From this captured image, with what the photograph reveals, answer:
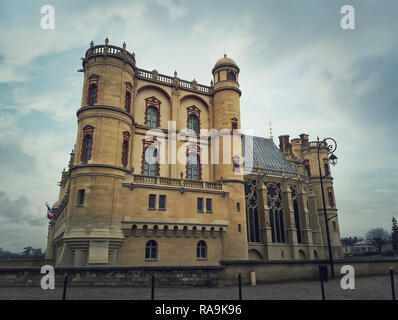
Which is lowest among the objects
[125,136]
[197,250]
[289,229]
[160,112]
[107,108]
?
[197,250]

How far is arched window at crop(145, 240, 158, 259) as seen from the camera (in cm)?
2519

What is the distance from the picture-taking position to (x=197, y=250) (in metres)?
27.5

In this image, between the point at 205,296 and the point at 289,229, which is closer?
the point at 205,296

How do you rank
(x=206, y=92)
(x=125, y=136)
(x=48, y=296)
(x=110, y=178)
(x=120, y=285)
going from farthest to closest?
(x=206, y=92), (x=125, y=136), (x=110, y=178), (x=120, y=285), (x=48, y=296)

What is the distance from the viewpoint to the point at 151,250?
25406 mm

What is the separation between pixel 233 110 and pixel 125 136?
44.8 ft

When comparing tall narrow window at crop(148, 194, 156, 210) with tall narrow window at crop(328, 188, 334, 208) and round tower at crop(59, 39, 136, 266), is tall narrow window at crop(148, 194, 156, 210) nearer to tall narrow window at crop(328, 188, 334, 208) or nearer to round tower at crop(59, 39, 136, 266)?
round tower at crop(59, 39, 136, 266)

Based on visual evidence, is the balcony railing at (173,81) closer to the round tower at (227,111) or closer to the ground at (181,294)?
the round tower at (227,111)

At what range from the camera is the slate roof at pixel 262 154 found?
1666 inches

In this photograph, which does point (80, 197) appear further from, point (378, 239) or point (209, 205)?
point (378, 239)

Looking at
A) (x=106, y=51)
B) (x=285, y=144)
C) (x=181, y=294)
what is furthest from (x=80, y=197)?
(x=285, y=144)


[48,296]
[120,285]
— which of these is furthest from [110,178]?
[48,296]
